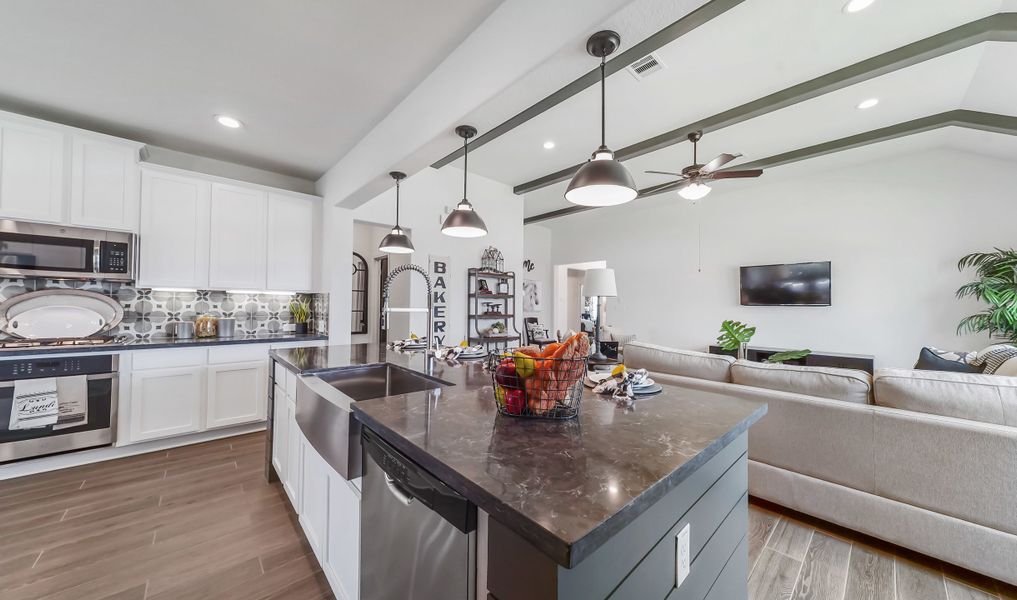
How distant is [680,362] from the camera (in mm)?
2490

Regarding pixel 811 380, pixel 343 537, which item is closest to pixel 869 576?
pixel 811 380

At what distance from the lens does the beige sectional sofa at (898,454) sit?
1.58 m

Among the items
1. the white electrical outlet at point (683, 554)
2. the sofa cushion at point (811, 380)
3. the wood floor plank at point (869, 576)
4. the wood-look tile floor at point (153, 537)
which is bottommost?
the wood floor plank at point (869, 576)

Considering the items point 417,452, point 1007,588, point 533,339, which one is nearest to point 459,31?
point 417,452

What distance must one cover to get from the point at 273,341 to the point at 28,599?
6.80 ft

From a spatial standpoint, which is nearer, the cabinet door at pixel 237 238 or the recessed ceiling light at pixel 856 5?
the recessed ceiling light at pixel 856 5

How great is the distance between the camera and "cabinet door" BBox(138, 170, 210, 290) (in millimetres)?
3031

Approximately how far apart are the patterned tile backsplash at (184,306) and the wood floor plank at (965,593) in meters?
4.46

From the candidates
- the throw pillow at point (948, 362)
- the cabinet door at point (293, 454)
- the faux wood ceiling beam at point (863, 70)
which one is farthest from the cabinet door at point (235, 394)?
Answer: the throw pillow at point (948, 362)

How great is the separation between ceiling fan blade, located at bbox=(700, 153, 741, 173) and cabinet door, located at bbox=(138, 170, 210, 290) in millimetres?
4457

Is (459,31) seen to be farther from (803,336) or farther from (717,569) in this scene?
(803,336)

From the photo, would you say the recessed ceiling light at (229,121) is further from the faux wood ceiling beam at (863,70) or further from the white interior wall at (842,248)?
the white interior wall at (842,248)

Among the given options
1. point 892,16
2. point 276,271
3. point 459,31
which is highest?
point 892,16

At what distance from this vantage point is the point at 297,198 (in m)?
3.77
